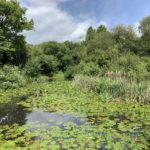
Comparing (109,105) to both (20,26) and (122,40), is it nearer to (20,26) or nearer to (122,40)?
(20,26)

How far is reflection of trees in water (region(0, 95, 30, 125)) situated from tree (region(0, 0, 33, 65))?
14.9 metres

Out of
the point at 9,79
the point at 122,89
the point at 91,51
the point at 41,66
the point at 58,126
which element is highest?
the point at 91,51

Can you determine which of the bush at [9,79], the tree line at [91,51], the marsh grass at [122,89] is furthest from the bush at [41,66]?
the marsh grass at [122,89]

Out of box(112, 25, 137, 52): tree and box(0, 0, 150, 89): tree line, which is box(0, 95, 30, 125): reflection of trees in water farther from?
box(112, 25, 137, 52): tree

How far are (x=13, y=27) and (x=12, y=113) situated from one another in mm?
21185

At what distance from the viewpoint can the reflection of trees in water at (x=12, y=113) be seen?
11689mm

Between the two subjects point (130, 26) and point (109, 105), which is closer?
point (109, 105)

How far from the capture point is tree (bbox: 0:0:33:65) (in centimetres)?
3110

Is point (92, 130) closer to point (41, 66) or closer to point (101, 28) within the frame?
point (41, 66)

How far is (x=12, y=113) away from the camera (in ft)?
44.0

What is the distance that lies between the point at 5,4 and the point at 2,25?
94.4 inches

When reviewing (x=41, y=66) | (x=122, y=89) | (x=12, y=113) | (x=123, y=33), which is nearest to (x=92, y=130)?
(x=12, y=113)

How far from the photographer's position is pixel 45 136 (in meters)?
9.05

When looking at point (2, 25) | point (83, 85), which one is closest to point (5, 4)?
point (2, 25)
